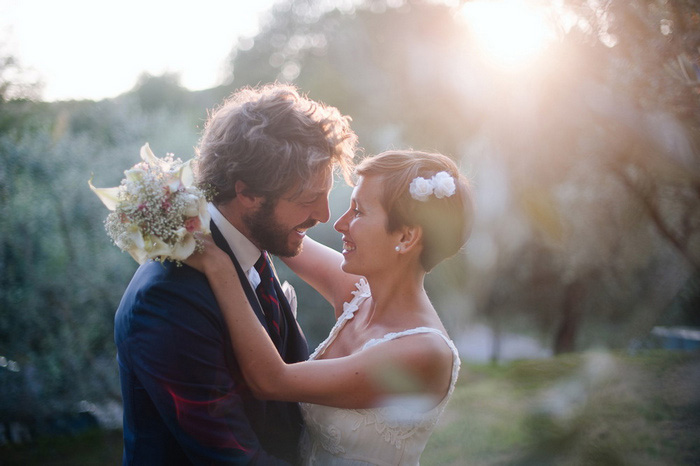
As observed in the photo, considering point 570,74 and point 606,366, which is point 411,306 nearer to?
point 570,74

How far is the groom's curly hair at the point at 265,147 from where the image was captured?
2.75 meters

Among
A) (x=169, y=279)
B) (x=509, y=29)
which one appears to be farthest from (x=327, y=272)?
(x=509, y=29)

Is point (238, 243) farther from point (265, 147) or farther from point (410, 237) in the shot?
point (410, 237)

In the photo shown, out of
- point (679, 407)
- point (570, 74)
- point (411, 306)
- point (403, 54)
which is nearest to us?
point (411, 306)

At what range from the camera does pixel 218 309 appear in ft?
7.98

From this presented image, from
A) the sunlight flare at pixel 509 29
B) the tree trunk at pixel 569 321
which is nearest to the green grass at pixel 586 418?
the tree trunk at pixel 569 321

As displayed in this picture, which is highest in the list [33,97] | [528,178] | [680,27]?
[33,97]

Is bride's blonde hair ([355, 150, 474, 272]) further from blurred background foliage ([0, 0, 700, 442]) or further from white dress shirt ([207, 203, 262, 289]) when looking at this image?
blurred background foliage ([0, 0, 700, 442])

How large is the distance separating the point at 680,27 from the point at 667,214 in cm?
719

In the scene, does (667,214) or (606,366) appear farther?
(667,214)

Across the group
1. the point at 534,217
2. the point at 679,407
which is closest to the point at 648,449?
the point at 679,407

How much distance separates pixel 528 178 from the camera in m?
8.00

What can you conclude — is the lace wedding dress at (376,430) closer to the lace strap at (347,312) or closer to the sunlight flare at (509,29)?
the lace strap at (347,312)

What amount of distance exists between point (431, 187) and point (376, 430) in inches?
45.8
